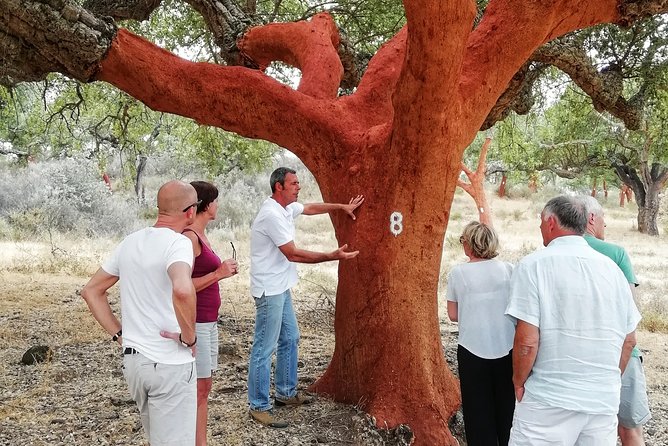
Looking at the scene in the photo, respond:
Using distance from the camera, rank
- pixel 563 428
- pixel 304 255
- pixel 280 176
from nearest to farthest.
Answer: pixel 563 428, pixel 304 255, pixel 280 176

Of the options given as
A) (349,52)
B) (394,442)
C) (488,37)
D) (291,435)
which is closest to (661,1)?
(488,37)

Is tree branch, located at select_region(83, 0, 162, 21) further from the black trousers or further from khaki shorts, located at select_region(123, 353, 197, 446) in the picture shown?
the black trousers

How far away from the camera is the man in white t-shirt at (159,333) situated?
258cm

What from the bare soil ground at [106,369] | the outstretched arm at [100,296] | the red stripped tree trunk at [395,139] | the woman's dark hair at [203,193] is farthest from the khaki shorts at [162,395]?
the red stripped tree trunk at [395,139]

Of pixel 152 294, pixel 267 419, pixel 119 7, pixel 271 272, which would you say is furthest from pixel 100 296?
pixel 119 7

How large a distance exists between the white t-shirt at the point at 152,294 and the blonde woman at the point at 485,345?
4.96ft

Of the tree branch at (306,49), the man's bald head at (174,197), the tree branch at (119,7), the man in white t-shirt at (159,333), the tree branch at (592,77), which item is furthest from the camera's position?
the tree branch at (592,77)

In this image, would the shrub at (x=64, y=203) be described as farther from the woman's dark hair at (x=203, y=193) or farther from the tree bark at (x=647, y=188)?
the tree bark at (x=647, y=188)

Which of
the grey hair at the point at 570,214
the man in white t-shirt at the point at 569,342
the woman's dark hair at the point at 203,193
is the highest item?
the woman's dark hair at the point at 203,193

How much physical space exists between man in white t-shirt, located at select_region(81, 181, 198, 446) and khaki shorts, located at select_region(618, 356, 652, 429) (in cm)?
225

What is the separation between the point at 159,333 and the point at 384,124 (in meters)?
2.47

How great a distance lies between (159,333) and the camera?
2609mm

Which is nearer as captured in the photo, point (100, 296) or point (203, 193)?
point (100, 296)

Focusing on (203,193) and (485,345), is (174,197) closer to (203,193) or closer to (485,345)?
(203,193)
